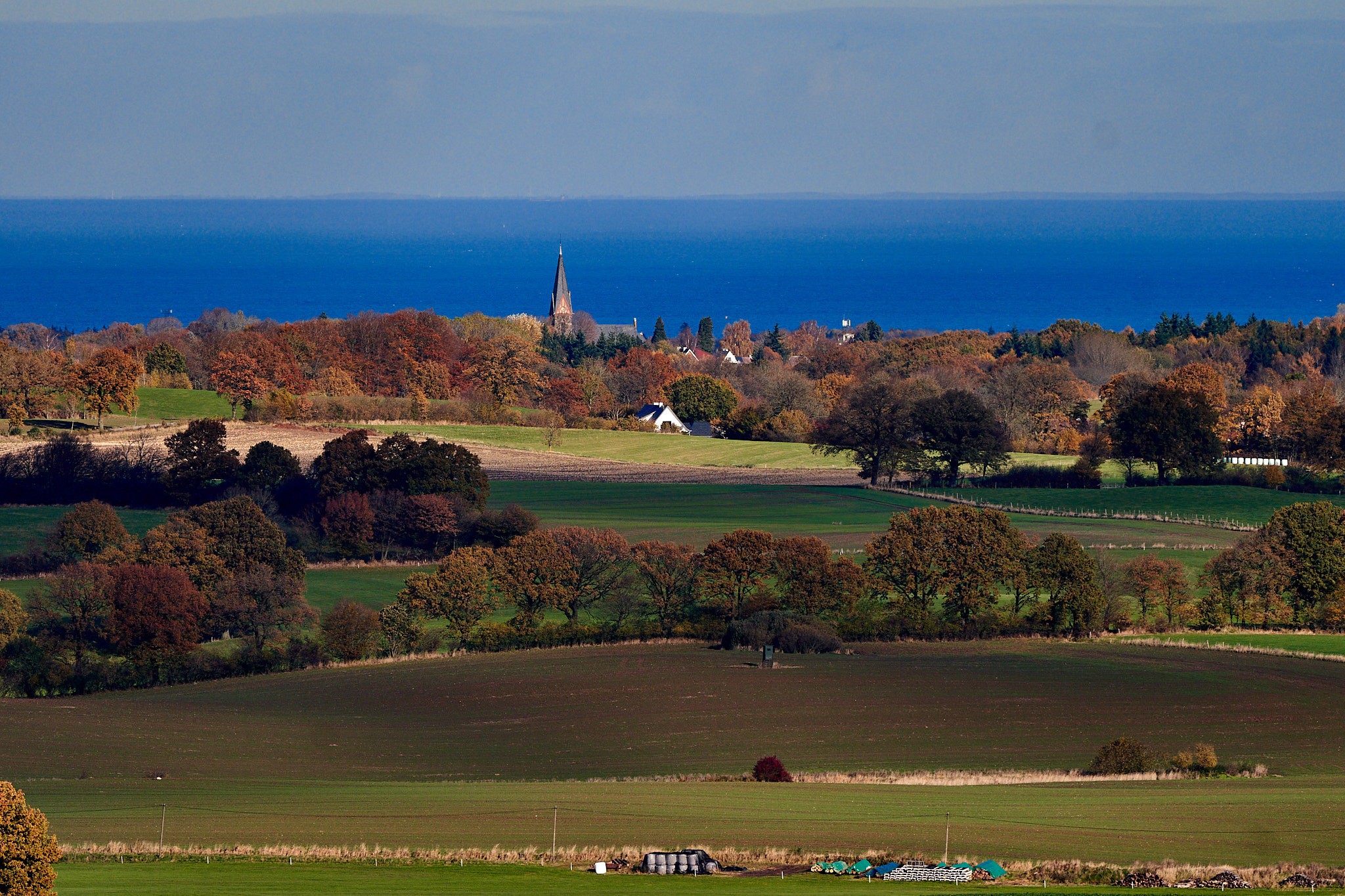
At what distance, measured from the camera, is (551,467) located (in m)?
89.9

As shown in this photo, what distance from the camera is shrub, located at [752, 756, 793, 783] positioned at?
107 ft

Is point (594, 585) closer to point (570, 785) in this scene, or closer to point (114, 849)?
point (570, 785)

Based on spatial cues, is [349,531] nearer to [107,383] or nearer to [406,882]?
[107,383]

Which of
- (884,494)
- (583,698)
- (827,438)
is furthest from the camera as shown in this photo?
(827,438)

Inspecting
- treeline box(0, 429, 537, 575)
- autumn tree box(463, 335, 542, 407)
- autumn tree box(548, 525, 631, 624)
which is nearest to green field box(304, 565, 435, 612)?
treeline box(0, 429, 537, 575)

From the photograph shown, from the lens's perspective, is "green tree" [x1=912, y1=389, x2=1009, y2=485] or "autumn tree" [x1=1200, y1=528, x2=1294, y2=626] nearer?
"autumn tree" [x1=1200, y1=528, x2=1294, y2=626]

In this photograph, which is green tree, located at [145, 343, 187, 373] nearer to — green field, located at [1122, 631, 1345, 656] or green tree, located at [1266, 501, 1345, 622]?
green tree, located at [1266, 501, 1345, 622]

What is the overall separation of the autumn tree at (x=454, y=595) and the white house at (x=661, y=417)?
214 ft

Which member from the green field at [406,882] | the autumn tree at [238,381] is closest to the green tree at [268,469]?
the autumn tree at [238,381]

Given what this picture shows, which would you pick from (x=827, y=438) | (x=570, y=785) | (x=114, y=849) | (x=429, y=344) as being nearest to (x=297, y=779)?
(x=570, y=785)

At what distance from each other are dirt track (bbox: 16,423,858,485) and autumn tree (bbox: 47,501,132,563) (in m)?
22.3

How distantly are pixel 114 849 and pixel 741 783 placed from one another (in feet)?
41.2

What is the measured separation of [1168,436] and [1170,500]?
734 cm

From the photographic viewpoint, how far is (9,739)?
1403 inches
